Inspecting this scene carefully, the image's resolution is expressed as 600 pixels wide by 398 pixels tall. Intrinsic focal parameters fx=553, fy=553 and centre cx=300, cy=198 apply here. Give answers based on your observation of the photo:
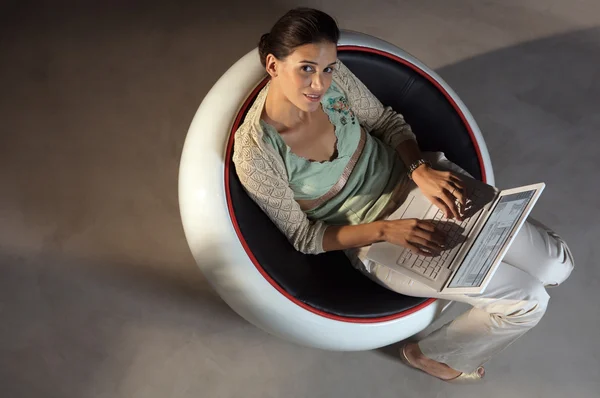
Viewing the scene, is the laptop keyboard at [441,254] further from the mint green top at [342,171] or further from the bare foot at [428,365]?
the bare foot at [428,365]

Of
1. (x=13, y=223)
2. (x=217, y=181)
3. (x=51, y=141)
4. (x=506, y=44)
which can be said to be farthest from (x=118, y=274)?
(x=506, y=44)

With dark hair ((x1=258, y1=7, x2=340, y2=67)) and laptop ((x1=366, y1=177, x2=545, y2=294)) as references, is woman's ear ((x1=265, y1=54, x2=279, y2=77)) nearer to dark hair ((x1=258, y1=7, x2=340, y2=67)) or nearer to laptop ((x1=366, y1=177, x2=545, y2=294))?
dark hair ((x1=258, y1=7, x2=340, y2=67))

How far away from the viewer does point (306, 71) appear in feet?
3.69

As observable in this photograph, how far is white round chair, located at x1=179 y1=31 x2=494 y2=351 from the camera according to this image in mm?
1340

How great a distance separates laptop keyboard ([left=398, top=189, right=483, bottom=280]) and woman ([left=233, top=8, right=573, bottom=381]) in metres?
0.02

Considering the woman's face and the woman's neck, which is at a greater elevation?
the woman's face

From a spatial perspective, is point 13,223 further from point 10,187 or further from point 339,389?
point 339,389

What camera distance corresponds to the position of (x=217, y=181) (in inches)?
52.5

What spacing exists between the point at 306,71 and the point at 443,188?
0.47 meters

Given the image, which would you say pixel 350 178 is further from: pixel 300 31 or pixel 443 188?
pixel 300 31

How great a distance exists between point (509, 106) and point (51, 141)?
1694mm

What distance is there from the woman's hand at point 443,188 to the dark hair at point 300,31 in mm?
437

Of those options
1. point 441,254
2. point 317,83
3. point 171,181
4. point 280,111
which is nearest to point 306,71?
point 317,83

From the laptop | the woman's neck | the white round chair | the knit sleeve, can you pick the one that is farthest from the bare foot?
the woman's neck
